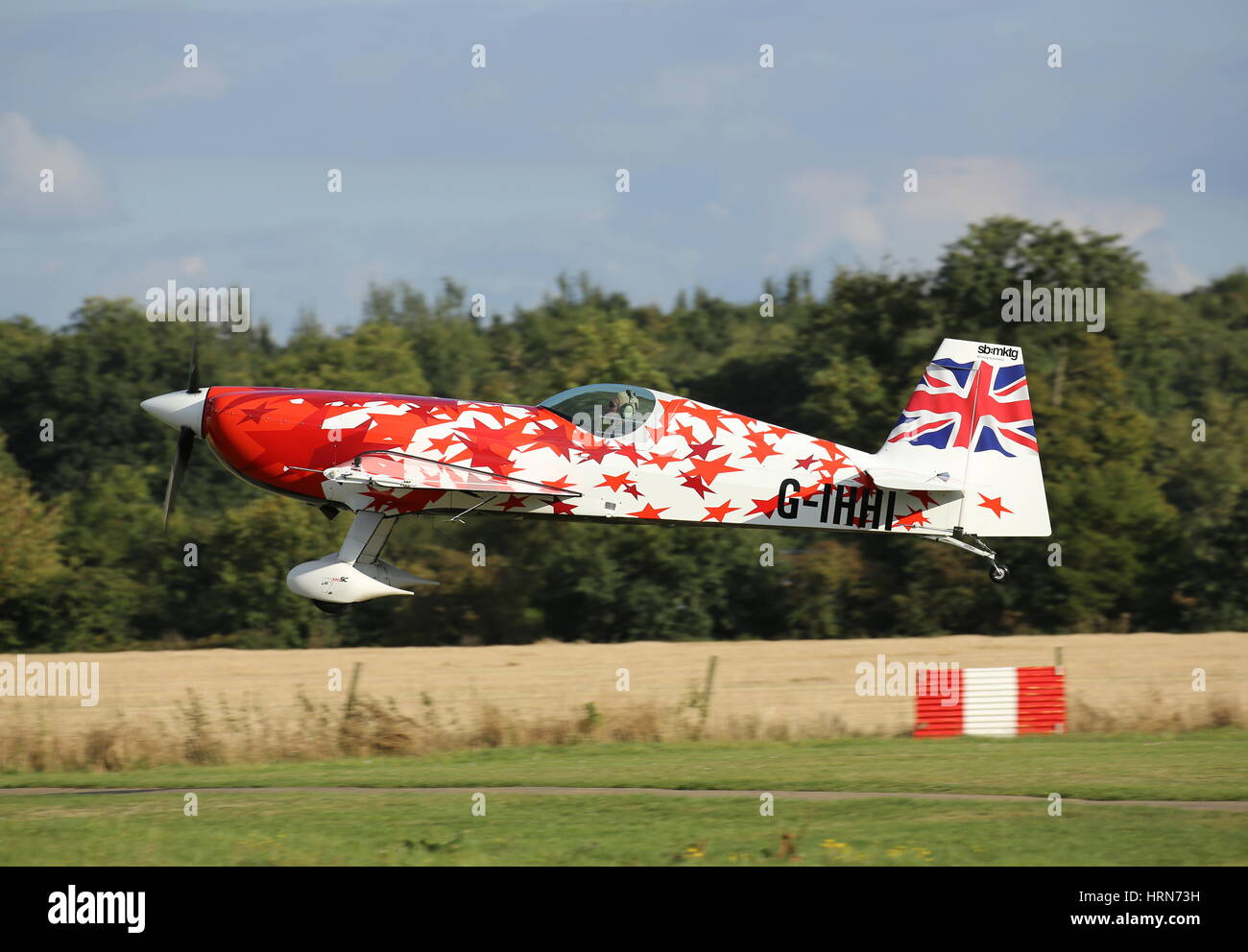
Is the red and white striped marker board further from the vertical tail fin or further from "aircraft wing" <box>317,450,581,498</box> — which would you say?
"aircraft wing" <box>317,450,581,498</box>

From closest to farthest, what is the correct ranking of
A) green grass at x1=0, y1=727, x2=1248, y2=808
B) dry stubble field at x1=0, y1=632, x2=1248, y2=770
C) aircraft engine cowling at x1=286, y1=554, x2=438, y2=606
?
aircraft engine cowling at x1=286, y1=554, x2=438, y2=606
green grass at x1=0, y1=727, x2=1248, y2=808
dry stubble field at x1=0, y1=632, x2=1248, y2=770

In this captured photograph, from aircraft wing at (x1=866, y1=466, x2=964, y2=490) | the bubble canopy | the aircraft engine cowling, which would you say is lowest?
the aircraft engine cowling

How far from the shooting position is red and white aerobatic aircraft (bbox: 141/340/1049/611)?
15.4 metres

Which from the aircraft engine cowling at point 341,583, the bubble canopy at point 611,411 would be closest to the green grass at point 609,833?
the aircraft engine cowling at point 341,583

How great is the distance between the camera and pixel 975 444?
54.7ft

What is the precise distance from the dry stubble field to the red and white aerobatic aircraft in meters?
7.06

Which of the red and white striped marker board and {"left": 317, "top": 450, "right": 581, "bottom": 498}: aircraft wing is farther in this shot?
the red and white striped marker board

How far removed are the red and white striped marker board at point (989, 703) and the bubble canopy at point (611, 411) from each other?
32.8 feet

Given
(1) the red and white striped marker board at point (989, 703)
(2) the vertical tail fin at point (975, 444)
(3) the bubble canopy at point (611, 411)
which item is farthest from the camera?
(1) the red and white striped marker board at point (989, 703)

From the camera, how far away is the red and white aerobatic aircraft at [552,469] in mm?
15391

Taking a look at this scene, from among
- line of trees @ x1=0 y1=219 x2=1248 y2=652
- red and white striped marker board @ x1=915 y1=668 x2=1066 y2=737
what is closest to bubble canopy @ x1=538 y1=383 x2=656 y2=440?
red and white striped marker board @ x1=915 y1=668 x2=1066 y2=737

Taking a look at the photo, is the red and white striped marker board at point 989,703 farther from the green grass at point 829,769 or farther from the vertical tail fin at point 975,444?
the vertical tail fin at point 975,444

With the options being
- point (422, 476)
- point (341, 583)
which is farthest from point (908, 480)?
point (341, 583)

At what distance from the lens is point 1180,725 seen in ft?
76.5
